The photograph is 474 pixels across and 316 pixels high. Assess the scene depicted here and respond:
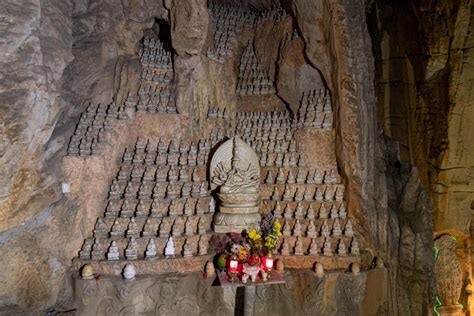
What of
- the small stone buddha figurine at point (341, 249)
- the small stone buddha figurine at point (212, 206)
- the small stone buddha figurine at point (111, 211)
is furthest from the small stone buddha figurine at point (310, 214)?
the small stone buddha figurine at point (111, 211)

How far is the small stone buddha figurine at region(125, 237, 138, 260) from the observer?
6793 mm

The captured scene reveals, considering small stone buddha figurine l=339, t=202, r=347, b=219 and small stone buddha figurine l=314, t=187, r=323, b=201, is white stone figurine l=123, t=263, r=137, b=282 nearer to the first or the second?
small stone buddha figurine l=314, t=187, r=323, b=201

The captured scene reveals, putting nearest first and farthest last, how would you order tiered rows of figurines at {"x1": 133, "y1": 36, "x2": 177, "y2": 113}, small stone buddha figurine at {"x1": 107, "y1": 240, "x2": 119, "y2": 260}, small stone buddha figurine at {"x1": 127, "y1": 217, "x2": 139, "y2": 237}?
small stone buddha figurine at {"x1": 107, "y1": 240, "x2": 119, "y2": 260}
small stone buddha figurine at {"x1": 127, "y1": 217, "x2": 139, "y2": 237}
tiered rows of figurines at {"x1": 133, "y1": 36, "x2": 177, "y2": 113}

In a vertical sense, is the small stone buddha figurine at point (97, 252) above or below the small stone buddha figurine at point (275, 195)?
below

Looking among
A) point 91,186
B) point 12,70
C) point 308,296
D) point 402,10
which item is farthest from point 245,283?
point 402,10

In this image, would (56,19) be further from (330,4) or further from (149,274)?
(330,4)

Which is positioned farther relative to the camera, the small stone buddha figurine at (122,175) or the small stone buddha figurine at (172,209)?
the small stone buddha figurine at (122,175)

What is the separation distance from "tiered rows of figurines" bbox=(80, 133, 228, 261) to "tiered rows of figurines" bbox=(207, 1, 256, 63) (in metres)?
3.72

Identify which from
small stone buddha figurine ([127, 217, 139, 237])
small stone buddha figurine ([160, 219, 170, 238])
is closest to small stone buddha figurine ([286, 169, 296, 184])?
small stone buddha figurine ([160, 219, 170, 238])

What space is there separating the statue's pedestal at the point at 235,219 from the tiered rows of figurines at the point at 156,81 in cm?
351

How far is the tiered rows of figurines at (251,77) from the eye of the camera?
10.7 m

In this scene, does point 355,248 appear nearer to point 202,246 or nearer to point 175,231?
point 202,246

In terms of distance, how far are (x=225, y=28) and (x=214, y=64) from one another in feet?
5.82

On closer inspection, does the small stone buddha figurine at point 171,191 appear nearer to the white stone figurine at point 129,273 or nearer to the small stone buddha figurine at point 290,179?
the white stone figurine at point 129,273
